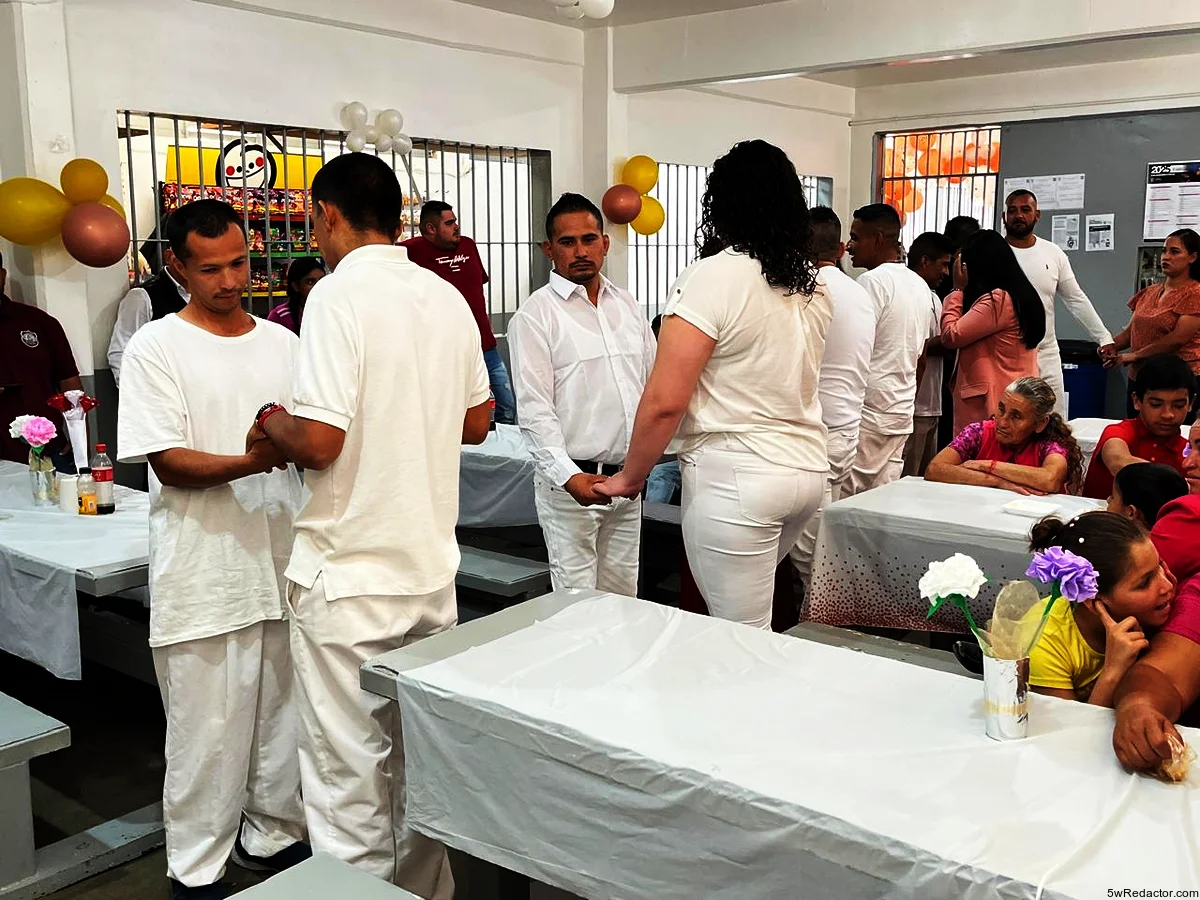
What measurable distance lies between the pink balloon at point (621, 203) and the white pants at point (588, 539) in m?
4.95

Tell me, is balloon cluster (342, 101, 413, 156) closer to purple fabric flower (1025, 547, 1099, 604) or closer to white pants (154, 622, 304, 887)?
white pants (154, 622, 304, 887)

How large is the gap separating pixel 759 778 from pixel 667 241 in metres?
8.14

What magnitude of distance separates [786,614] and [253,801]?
173 centimetres

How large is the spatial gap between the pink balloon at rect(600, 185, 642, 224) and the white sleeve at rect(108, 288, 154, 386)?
3.42 meters

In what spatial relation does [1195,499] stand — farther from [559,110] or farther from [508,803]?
[559,110]

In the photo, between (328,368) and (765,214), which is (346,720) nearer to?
(328,368)

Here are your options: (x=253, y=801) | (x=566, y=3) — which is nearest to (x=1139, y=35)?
(x=566, y=3)

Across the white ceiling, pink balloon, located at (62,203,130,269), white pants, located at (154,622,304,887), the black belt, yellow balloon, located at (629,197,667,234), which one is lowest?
white pants, located at (154,622,304,887)

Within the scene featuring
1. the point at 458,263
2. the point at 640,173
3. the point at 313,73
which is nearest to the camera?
the point at 313,73

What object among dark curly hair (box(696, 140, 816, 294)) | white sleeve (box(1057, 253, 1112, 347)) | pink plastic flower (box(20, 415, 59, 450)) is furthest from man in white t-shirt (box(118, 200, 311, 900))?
white sleeve (box(1057, 253, 1112, 347))

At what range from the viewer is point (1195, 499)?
2057 mm

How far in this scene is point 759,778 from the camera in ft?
4.63

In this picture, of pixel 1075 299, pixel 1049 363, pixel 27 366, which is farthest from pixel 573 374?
pixel 1075 299

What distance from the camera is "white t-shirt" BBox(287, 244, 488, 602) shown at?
1839mm
